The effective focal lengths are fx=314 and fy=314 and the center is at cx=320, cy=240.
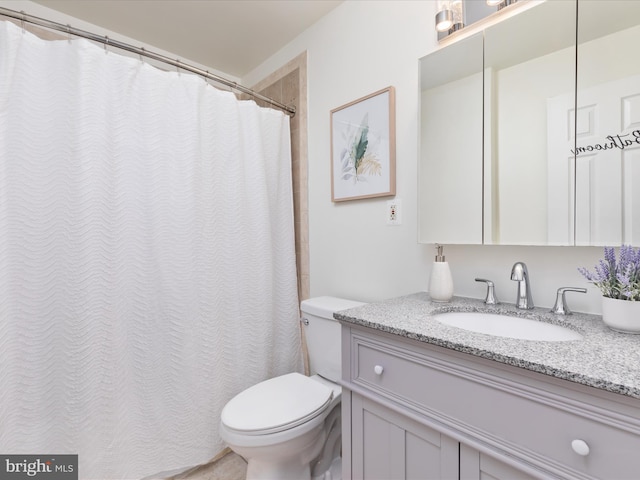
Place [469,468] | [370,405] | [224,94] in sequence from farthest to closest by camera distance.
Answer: [224,94]
[370,405]
[469,468]

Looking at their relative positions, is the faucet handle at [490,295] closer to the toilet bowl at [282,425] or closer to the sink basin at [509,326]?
the sink basin at [509,326]

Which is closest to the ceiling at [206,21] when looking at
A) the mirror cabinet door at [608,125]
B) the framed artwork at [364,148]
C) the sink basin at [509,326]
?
the framed artwork at [364,148]

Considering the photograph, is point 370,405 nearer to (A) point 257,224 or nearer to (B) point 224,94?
(A) point 257,224

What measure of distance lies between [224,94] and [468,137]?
4.01ft

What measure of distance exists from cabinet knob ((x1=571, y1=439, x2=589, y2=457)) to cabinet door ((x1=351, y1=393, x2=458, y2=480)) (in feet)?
0.85

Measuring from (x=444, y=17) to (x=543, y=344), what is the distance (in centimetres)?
122

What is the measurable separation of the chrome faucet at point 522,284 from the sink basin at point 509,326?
0.22 feet

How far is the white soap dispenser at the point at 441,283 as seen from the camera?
3.85 ft

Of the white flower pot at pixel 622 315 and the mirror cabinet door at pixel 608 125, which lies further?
the mirror cabinet door at pixel 608 125

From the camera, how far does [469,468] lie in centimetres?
75


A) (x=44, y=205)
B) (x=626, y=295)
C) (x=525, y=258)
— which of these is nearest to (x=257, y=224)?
(x=44, y=205)

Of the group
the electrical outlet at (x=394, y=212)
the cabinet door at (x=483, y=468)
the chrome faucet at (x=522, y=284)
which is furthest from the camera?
the electrical outlet at (x=394, y=212)

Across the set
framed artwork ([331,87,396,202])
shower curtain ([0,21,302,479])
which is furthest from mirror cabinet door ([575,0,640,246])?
shower curtain ([0,21,302,479])

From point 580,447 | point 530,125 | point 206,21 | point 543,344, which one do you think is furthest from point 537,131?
point 206,21
